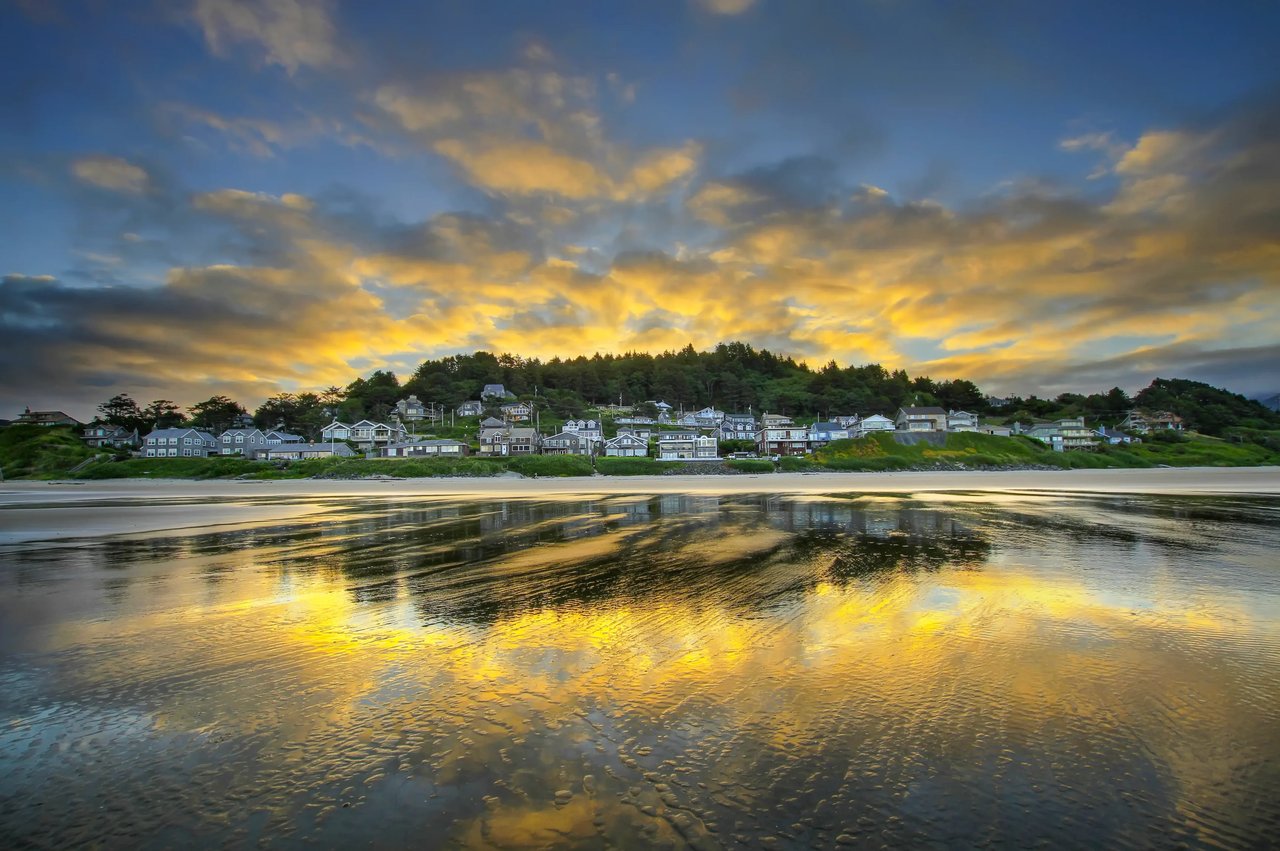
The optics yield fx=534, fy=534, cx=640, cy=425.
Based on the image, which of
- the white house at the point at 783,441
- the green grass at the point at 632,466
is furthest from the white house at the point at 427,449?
the white house at the point at 783,441

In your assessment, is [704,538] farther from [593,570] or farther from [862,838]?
[862,838]

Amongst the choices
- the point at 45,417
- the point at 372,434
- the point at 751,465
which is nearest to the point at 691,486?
the point at 751,465

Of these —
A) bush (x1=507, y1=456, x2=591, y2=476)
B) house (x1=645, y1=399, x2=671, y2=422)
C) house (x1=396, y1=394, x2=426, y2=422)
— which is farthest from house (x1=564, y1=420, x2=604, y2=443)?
house (x1=396, y1=394, x2=426, y2=422)

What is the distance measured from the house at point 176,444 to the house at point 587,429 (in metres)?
59.3

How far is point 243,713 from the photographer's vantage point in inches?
231

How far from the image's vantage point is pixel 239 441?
92125mm

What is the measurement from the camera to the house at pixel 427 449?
7694cm

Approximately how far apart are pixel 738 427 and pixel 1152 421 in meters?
75.5

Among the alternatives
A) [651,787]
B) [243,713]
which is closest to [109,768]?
[243,713]

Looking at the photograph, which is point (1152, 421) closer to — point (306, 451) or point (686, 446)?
point (686, 446)

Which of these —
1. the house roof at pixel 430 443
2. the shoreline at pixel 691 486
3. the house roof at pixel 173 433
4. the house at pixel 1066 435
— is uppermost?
the house roof at pixel 173 433

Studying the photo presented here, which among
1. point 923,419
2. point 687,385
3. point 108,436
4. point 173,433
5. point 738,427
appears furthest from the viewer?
point 687,385

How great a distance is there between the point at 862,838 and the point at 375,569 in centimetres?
1243

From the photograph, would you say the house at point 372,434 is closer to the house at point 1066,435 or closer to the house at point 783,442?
the house at point 783,442
